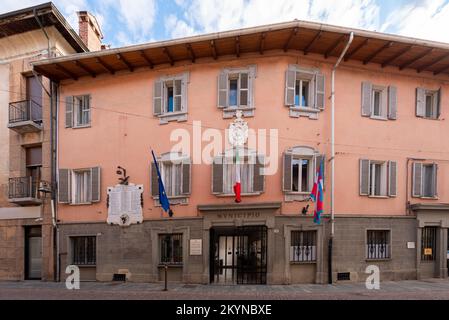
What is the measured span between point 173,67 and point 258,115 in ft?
14.3

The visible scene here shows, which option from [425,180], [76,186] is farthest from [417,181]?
[76,186]

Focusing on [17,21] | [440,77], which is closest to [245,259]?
[440,77]

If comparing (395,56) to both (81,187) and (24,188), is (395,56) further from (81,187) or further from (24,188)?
(24,188)

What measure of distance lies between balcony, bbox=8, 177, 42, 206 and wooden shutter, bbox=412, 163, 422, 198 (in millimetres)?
16920

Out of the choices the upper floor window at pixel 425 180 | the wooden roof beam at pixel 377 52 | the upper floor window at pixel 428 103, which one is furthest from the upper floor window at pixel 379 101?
the upper floor window at pixel 425 180

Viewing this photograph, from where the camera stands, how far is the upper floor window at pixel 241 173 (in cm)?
1181

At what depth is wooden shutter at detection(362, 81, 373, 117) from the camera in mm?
12586

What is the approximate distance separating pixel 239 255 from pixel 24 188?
10531mm

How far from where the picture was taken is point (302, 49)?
12117 mm

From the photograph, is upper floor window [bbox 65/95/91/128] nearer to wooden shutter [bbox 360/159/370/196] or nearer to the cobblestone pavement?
the cobblestone pavement

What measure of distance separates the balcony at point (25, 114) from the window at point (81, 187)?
9.58ft

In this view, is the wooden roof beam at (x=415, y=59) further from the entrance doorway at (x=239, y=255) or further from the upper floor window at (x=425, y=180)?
the entrance doorway at (x=239, y=255)

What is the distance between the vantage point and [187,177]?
40.4 ft

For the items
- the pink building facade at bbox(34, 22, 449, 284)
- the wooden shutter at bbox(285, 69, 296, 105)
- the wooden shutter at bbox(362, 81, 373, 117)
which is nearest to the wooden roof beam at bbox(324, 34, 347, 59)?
the pink building facade at bbox(34, 22, 449, 284)
